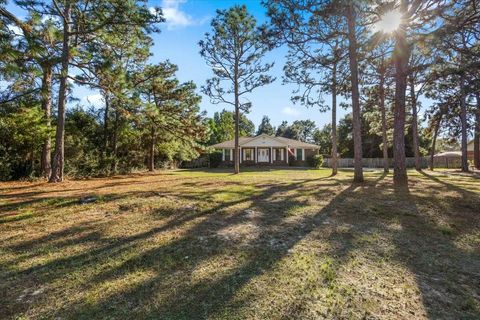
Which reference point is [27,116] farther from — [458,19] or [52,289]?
[458,19]

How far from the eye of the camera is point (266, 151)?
30.6 m

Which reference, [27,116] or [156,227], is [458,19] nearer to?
[156,227]

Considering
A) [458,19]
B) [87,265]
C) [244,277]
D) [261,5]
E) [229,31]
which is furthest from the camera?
[229,31]

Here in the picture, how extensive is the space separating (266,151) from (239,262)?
2764 cm

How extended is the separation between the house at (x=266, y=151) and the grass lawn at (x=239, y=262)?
78.2 ft

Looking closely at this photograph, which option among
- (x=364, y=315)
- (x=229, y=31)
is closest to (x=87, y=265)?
(x=364, y=315)

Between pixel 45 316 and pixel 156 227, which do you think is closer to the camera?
pixel 45 316

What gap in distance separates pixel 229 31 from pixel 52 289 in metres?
16.5

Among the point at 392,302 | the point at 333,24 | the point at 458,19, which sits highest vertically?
the point at 333,24

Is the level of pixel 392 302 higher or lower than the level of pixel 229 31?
lower

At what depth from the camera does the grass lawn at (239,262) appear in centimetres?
236

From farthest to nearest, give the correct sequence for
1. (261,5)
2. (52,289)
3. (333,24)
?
(333,24), (261,5), (52,289)

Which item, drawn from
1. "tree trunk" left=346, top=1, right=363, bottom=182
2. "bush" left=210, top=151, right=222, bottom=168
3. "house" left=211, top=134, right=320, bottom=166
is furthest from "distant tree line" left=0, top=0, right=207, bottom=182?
"house" left=211, top=134, right=320, bottom=166

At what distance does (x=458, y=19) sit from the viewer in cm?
782
